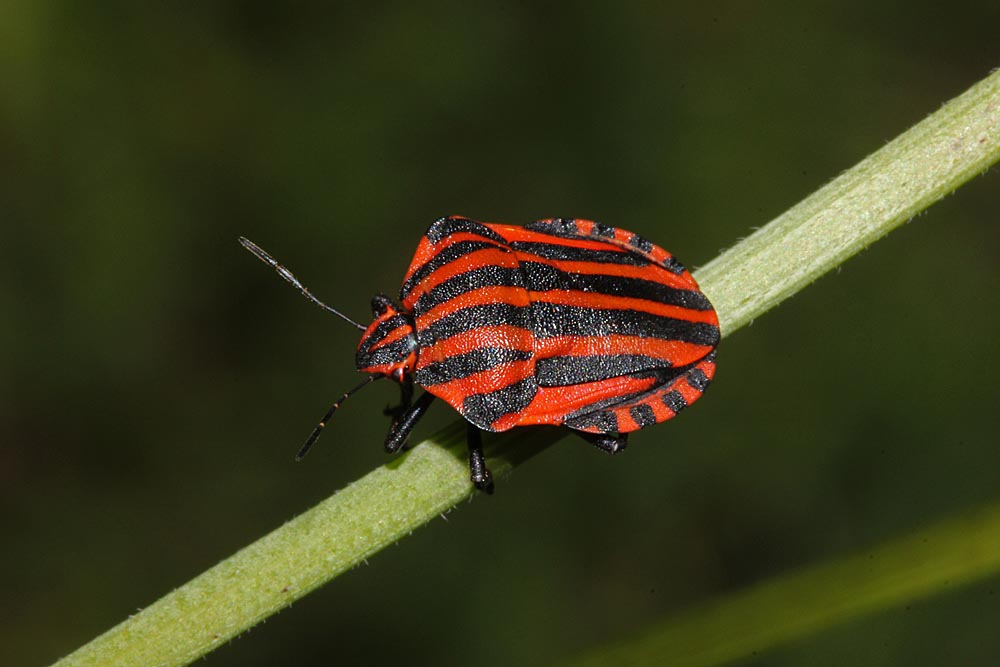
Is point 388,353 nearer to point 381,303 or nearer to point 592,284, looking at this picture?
point 381,303

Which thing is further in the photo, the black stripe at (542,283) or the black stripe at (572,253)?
the black stripe at (572,253)

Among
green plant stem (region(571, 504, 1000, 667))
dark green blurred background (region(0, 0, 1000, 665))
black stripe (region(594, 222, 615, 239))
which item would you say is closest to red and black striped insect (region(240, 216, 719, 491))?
black stripe (region(594, 222, 615, 239))

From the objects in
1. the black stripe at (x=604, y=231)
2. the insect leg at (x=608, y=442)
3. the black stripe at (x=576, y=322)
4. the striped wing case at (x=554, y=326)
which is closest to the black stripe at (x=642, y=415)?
the striped wing case at (x=554, y=326)

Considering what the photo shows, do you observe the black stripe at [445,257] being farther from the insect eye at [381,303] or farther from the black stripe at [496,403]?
the black stripe at [496,403]

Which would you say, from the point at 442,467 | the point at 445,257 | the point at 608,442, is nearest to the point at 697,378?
the point at 608,442

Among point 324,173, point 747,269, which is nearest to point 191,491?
point 324,173

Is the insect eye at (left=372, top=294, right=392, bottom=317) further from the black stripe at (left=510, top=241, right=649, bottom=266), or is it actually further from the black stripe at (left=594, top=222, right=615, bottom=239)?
the black stripe at (left=594, top=222, right=615, bottom=239)

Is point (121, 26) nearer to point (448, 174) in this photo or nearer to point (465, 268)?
point (448, 174)
